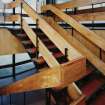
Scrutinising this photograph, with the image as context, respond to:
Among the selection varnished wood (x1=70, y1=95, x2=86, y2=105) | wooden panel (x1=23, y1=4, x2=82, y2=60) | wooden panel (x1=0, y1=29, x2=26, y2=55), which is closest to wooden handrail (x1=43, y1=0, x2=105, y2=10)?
wooden panel (x1=23, y1=4, x2=82, y2=60)

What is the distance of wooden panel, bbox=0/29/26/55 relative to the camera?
3830 mm

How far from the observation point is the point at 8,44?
155 inches

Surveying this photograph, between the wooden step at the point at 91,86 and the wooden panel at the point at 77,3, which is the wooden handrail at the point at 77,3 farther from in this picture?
the wooden step at the point at 91,86

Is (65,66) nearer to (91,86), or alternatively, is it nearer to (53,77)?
(53,77)

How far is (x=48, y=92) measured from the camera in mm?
2344

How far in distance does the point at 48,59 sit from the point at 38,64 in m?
0.34

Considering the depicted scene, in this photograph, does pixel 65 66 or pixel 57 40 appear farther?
pixel 57 40

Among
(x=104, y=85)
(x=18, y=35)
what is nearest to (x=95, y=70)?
(x=104, y=85)

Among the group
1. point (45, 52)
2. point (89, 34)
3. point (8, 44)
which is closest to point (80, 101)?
point (45, 52)

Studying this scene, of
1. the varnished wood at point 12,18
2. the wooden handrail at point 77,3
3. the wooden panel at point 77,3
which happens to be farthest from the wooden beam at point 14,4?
the wooden panel at point 77,3

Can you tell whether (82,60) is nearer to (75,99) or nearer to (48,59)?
(75,99)

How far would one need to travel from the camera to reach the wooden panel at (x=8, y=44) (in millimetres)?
3830

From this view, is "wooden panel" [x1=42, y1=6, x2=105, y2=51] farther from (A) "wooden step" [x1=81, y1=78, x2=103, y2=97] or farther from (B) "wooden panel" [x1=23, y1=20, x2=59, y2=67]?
(B) "wooden panel" [x1=23, y1=20, x2=59, y2=67]

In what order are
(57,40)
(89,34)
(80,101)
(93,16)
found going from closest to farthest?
(80,101)
(57,40)
(89,34)
(93,16)
